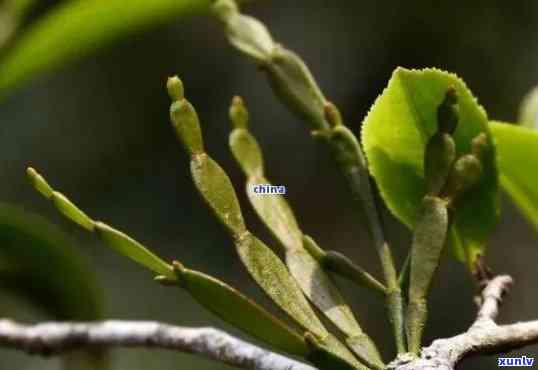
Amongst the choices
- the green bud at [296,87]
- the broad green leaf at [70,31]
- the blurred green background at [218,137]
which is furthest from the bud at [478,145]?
the blurred green background at [218,137]

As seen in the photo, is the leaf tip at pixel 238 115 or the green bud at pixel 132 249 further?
the leaf tip at pixel 238 115

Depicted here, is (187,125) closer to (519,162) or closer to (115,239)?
(115,239)

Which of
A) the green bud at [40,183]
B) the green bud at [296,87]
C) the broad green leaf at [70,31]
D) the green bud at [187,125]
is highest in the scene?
the broad green leaf at [70,31]

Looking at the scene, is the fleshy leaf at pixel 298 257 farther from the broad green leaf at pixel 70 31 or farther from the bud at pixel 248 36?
the broad green leaf at pixel 70 31

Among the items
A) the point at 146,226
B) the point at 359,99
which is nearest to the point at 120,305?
the point at 146,226

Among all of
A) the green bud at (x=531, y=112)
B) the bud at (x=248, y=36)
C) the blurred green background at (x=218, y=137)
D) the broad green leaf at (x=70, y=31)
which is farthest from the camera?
the blurred green background at (x=218, y=137)
